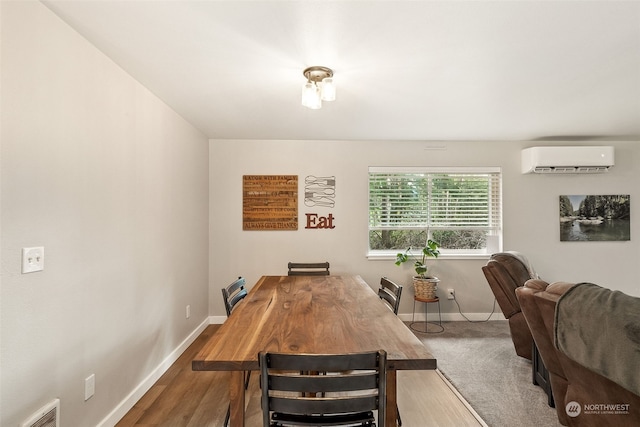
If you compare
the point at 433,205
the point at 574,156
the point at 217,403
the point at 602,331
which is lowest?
the point at 217,403

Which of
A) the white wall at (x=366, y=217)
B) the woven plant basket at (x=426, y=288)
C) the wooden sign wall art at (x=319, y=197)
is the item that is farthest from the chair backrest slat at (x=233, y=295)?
the woven plant basket at (x=426, y=288)

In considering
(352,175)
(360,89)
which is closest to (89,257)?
(360,89)

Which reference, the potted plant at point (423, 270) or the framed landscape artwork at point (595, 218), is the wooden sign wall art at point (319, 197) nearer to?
the potted plant at point (423, 270)

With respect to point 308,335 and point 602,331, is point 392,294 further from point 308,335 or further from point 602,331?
point 602,331

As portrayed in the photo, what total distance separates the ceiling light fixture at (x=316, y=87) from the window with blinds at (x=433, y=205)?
83.0 inches

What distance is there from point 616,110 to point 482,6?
2.45 meters

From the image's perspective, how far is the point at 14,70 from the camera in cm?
130

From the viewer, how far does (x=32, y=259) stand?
138 cm

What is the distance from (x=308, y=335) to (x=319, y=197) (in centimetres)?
257

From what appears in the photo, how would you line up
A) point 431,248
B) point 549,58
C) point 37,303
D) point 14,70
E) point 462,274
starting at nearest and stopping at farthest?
point 14,70
point 37,303
point 549,58
point 431,248
point 462,274

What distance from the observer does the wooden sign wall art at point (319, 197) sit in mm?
3941

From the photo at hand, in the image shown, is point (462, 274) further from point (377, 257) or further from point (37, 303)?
point (37, 303)

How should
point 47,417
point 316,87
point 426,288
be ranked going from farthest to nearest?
point 426,288
point 316,87
point 47,417

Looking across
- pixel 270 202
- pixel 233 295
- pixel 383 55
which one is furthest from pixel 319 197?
pixel 383 55
